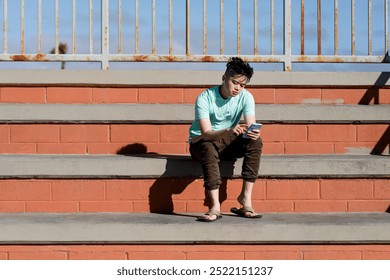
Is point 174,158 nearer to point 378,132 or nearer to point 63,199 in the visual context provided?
point 63,199

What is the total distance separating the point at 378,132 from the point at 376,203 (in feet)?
2.41

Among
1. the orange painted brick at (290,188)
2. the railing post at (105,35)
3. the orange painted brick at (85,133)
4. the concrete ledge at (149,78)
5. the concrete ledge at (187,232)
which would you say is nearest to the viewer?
the concrete ledge at (187,232)

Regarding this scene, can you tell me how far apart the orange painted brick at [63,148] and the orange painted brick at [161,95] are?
65 centimetres

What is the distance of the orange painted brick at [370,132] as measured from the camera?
14.0 feet

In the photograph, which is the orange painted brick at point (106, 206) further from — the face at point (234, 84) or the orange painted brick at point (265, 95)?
the orange painted brick at point (265, 95)

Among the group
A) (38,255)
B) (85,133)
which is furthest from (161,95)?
(38,255)

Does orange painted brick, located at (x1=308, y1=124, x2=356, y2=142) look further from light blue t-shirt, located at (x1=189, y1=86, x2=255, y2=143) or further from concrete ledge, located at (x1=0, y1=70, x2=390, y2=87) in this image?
light blue t-shirt, located at (x1=189, y1=86, x2=255, y2=143)

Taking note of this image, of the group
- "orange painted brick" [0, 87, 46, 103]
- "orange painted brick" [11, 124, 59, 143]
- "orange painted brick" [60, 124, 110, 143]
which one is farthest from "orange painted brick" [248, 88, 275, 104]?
"orange painted brick" [0, 87, 46, 103]

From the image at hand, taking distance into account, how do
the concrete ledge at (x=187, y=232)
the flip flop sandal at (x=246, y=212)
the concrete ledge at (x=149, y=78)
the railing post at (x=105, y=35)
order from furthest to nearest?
the railing post at (x=105, y=35), the concrete ledge at (x=149, y=78), the flip flop sandal at (x=246, y=212), the concrete ledge at (x=187, y=232)

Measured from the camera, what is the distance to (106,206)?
367 centimetres

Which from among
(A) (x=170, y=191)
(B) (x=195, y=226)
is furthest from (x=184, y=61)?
(B) (x=195, y=226)

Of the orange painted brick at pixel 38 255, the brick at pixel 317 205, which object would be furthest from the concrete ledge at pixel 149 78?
the orange painted brick at pixel 38 255

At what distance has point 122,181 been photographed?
3668 mm

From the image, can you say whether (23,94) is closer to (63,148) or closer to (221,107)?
(63,148)
